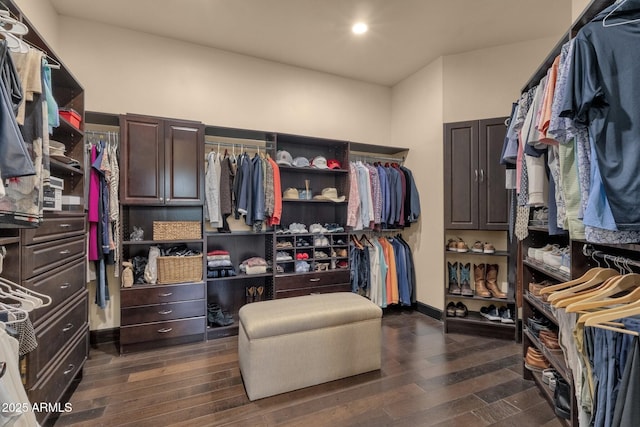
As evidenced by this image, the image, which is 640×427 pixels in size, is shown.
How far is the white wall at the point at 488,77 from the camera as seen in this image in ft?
10.1

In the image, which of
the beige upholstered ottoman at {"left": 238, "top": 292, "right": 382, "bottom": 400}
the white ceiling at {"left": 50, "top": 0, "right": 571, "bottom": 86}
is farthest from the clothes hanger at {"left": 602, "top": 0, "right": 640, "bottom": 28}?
the beige upholstered ottoman at {"left": 238, "top": 292, "right": 382, "bottom": 400}

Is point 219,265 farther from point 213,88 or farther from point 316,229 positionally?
point 213,88

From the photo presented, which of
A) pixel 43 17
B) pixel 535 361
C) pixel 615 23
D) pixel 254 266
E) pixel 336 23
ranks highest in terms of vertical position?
pixel 336 23

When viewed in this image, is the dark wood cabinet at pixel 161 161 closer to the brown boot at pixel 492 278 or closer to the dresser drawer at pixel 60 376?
the dresser drawer at pixel 60 376

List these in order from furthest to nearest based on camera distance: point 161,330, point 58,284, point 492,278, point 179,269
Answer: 1. point 492,278
2. point 179,269
3. point 161,330
4. point 58,284

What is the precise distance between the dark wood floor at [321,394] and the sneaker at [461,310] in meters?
0.48

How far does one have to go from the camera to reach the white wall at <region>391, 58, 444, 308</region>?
3.45 metres

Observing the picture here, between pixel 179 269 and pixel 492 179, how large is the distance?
3.26 meters

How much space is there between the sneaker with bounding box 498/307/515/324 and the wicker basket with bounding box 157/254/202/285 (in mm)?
3102

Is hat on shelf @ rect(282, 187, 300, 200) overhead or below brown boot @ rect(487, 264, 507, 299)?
overhead

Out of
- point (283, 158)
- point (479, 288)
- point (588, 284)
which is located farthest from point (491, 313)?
point (283, 158)

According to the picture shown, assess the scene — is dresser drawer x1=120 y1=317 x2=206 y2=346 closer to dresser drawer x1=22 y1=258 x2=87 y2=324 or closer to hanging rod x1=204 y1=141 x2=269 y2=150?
dresser drawer x1=22 y1=258 x2=87 y2=324

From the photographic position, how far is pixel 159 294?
263cm

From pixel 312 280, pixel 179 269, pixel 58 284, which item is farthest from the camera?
pixel 312 280
